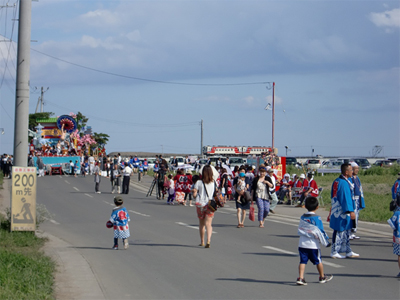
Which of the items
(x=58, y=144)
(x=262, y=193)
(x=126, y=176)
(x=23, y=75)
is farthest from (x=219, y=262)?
(x=58, y=144)

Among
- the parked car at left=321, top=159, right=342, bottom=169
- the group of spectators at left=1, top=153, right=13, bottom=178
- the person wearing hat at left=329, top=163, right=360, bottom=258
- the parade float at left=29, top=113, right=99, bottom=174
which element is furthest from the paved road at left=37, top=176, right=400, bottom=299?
the parked car at left=321, top=159, right=342, bottom=169

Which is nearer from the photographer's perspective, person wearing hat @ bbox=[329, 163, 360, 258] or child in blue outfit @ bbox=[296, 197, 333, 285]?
child in blue outfit @ bbox=[296, 197, 333, 285]

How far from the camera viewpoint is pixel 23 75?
12453mm

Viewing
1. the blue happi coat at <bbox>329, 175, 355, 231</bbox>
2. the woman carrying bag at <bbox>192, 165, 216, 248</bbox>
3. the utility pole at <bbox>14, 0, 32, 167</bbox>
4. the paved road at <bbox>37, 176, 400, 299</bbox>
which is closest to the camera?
the paved road at <bbox>37, 176, 400, 299</bbox>

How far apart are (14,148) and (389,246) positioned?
9377mm

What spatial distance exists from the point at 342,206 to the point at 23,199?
7292mm

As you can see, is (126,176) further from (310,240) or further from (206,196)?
(310,240)

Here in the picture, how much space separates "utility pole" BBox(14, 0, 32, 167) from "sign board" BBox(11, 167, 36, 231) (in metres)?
0.40

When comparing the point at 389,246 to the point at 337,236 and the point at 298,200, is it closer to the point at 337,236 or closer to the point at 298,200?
the point at 337,236

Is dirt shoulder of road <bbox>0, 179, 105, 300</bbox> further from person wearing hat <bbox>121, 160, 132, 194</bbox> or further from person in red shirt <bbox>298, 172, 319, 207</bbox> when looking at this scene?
person wearing hat <bbox>121, 160, 132, 194</bbox>

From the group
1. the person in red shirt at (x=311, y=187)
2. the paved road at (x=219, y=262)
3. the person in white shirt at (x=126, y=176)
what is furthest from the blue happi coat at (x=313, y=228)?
the person in white shirt at (x=126, y=176)

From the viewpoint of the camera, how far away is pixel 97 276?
888 centimetres

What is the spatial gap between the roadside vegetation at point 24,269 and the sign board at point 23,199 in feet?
0.99

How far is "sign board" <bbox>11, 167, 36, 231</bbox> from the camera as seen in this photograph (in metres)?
12.0
